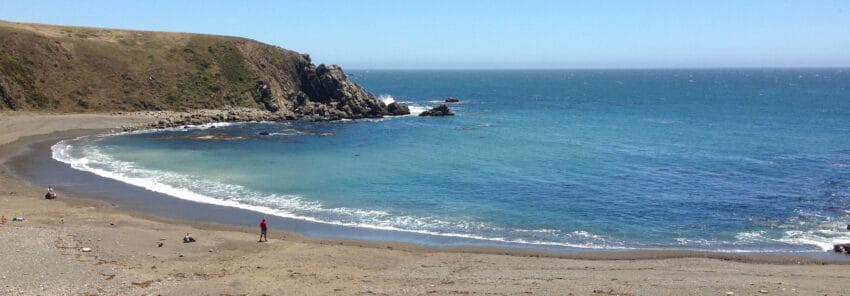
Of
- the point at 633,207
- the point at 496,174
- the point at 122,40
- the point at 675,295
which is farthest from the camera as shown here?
the point at 122,40

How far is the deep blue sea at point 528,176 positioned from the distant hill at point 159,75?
13659mm

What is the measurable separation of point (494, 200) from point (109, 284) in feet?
88.6

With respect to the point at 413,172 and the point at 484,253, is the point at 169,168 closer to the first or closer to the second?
the point at 413,172

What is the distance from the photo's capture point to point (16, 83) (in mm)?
93750

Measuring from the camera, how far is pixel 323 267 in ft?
104

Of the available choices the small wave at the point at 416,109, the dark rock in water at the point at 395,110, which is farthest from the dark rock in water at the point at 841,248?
the small wave at the point at 416,109

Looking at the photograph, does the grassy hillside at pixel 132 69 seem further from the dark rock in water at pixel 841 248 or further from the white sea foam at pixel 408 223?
the dark rock in water at pixel 841 248

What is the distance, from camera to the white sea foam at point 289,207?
127 ft

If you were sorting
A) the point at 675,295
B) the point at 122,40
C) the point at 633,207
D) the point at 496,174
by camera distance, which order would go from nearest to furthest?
the point at 675,295 < the point at 633,207 < the point at 496,174 < the point at 122,40

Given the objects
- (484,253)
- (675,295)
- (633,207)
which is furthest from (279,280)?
(633,207)

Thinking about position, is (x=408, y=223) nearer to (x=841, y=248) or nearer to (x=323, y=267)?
(x=323, y=267)

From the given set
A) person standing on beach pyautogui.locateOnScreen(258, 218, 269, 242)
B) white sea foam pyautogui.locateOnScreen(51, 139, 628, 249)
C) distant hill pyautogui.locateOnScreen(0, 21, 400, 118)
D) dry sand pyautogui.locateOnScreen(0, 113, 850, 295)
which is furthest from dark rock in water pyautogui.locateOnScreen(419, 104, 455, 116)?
person standing on beach pyautogui.locateOnScreen(258, 218, 269, 242)

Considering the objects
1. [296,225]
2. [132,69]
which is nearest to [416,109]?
[132,69]

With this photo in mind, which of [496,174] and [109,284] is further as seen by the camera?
[496,174]
